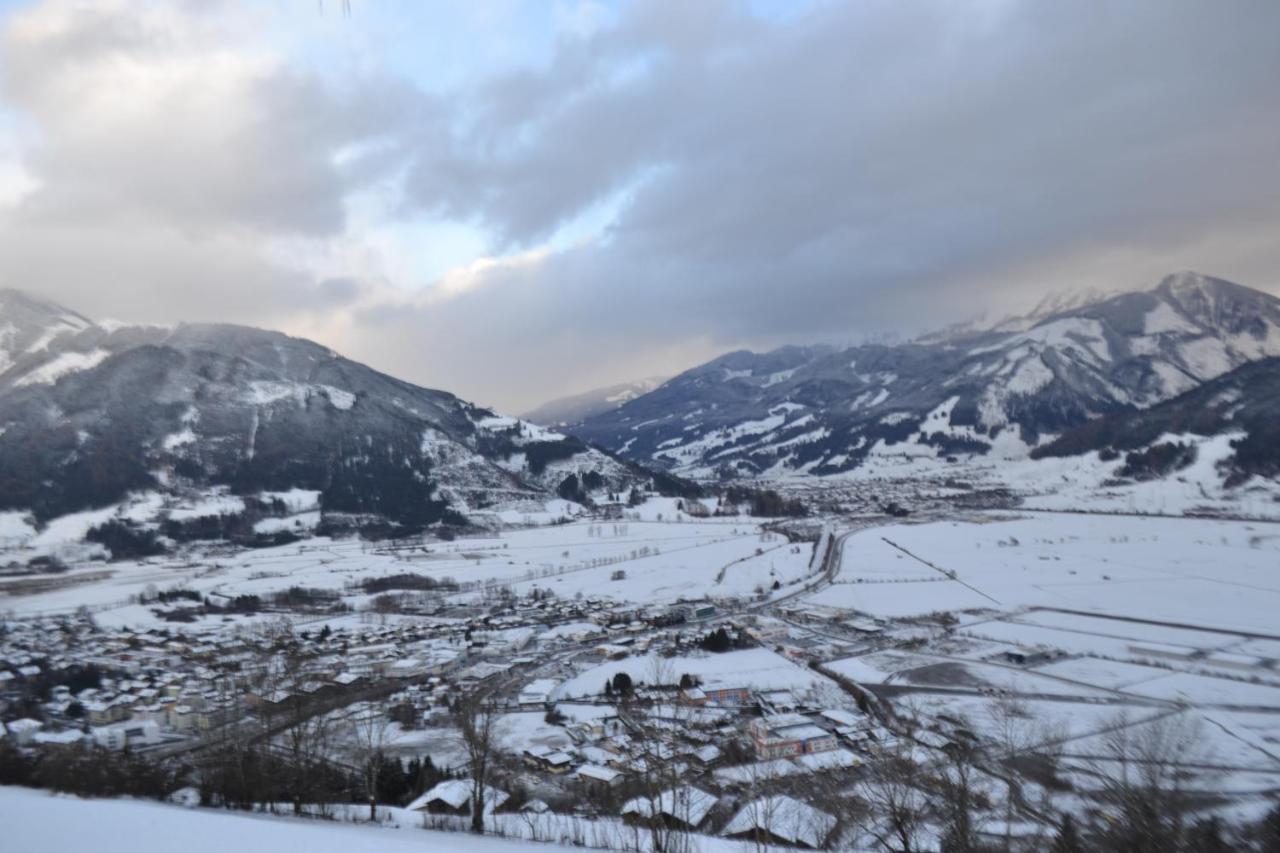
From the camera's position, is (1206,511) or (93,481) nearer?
(1206,511)

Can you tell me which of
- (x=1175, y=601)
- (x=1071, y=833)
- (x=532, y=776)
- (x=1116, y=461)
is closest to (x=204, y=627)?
(x=532, y=776)

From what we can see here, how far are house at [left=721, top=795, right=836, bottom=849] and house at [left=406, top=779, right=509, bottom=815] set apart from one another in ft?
12.3

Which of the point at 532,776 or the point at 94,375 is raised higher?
the point at 94,375

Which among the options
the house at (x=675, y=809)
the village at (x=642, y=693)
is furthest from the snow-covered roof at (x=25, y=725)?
the house at (x=675, y=809)

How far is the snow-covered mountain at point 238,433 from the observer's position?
Answer: 7862cm

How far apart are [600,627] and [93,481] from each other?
233 feet

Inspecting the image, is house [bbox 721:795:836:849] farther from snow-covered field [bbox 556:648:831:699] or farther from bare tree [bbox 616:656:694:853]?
snow-covered field [bbox 556:648:831:699]

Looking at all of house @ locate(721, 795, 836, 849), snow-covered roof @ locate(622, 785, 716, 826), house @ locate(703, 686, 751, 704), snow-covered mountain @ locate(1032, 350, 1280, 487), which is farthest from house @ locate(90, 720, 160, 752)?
snow-covered mountain @ locate(1032, 350, 1280, 487)

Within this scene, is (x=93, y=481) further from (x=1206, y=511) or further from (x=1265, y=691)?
(x=1206, y=511)

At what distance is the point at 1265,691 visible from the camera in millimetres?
20109

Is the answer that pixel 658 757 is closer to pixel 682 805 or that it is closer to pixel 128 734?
pixel 682 805

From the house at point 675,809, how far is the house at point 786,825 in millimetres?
487

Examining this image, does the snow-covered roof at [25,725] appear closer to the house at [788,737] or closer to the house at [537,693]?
the house at [537,693]

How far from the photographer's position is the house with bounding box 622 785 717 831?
846cm
